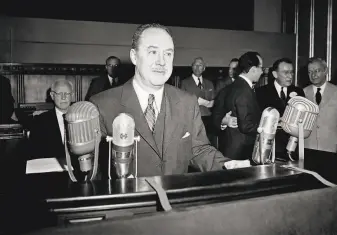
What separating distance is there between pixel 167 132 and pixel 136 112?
0.19 metres

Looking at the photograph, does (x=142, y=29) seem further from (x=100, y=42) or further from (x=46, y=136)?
(x=100, y=42)

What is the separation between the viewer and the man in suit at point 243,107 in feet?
11.1

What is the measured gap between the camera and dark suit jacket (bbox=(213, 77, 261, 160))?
3.37 meters

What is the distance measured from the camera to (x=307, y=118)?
1381mm

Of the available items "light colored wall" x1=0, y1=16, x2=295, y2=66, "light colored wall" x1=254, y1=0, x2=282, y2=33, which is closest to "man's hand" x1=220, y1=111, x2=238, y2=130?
"light colored wall" x1=0, y1=16, x2=295, y2=66

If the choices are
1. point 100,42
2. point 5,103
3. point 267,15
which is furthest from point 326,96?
point 267,15

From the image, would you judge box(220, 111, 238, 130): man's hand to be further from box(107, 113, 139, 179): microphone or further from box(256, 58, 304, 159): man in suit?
box(107, 113, 139, 179): microphone

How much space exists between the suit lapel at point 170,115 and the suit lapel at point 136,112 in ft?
0.30

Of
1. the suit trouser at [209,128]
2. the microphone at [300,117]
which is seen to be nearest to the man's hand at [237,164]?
the microphone at [300,117]

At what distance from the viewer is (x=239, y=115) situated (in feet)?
11.1

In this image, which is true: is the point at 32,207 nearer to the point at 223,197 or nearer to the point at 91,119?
the point at 91,119

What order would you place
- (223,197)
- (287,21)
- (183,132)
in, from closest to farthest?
(223,197) → (183,132) → (287,21)

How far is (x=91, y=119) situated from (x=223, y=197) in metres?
0.49

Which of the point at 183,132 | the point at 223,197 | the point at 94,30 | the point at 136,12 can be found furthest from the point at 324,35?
the point at 223,197
